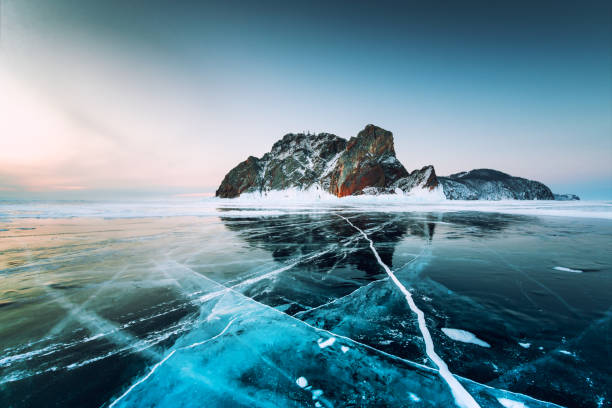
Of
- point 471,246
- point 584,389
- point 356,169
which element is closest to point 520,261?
point 471,246

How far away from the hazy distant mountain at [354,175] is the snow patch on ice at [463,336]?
6982 centimetres

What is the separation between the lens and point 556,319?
2.91 meters

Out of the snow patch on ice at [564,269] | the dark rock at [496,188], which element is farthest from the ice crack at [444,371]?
the dark rock at [496,188]

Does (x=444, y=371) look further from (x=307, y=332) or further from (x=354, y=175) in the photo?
(x=354, y=175)

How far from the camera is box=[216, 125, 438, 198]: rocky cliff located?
71125 millimetres

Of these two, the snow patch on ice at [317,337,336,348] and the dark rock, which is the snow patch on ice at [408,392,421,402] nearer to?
the snow patch on ice at [317,337,336,348]

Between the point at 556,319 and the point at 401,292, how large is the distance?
74.2 inches

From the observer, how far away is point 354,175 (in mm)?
72750

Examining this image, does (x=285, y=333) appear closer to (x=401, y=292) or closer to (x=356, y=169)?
(x=401, y=292)

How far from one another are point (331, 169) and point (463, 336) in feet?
291

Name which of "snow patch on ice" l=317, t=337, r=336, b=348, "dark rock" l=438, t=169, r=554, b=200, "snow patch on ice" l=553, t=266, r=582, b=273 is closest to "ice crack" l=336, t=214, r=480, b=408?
"snow patch on ice" l=317, t=337, r=336, b=348

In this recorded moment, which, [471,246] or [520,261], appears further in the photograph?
[471,246]

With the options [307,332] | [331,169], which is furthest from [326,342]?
[331,169]

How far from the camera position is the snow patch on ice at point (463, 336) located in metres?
2.48
